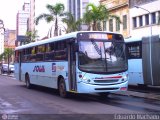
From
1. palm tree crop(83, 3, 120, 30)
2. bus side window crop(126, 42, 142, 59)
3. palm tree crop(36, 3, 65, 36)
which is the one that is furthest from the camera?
palm tree crop(36, 3, 65, 36)

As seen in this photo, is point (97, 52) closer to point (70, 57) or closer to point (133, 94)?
point (70, 57)

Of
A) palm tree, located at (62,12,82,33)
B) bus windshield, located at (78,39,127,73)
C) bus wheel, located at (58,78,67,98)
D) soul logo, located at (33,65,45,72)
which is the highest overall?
palm tree, located at (62,12,82,33)

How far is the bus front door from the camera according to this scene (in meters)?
17.6

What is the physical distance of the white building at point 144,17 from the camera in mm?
49625

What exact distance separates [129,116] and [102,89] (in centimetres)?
482

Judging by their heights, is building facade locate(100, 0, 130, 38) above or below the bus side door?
above

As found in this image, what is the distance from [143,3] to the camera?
5253 centimetres

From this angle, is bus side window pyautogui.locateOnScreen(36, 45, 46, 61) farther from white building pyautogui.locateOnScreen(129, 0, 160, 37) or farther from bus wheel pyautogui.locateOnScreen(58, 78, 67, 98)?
white building pyautogui.locateOnScreen(129, 0, 160, 37)

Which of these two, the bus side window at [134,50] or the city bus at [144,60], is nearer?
the city bus at [144,60]

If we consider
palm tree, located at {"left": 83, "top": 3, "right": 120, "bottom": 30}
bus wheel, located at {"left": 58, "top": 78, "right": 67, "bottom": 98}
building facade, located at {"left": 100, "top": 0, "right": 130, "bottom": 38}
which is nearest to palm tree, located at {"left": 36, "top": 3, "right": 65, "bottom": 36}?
palm tree, located at {"left": 83, "top": 3, "right": 120, "bottom": 30}

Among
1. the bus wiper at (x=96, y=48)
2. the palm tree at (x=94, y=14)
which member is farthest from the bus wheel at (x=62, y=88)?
the palm tree at (x=94, y=14)

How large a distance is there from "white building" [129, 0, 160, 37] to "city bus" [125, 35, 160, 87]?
82.6 ft

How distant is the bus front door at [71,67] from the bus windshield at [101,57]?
59 centimetres

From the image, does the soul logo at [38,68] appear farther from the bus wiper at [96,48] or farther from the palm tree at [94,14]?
the palm tree at [94,14]
